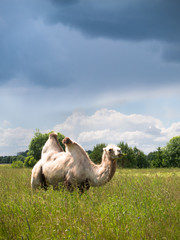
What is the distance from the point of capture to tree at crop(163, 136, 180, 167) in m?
51.5

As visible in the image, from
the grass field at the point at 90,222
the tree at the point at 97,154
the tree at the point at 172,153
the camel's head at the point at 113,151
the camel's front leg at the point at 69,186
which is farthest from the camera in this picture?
the tree at the point at 172,153

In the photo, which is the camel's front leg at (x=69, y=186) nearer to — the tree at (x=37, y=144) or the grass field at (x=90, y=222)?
the grass field at (x=90, y=222)

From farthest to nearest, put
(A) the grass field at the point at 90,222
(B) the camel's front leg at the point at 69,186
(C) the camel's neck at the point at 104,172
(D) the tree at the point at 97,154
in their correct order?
(D) the tree at the point at 97,154 < (B) the camel's front leg at the point at 69,186 < (C) the camel's neck at the point at 104,172 < (A) the grass field at the point at 90,222

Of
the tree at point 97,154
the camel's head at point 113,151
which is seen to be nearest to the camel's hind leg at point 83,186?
the camel's head at point 113,151

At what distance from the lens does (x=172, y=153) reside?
51.8 m

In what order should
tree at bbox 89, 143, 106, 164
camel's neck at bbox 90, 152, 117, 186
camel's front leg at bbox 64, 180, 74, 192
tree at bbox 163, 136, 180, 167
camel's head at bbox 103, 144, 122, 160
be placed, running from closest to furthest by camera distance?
1. camel's head at bbox 103, 144, 122, 160
2. camel's neck at bbox 90, 152, 117, 186
3. camel's front leg at bbox 64, 180, 74, 192
4. tree at bbox 89, 143, 106, 164
5. tree at bbox 163, 136, 180, 167

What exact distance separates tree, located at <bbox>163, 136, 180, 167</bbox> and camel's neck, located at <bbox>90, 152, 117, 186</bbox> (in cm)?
4747

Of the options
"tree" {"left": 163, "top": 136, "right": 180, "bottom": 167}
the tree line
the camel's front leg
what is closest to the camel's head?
the camel's front leg

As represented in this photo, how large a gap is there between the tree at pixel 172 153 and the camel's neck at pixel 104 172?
47.5 m

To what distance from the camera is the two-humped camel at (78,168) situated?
654 centimetres

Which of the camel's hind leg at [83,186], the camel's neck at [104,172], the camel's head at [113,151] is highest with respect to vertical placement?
the camel's head at [113,151]

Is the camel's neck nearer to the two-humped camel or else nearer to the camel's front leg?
the two-humped camel

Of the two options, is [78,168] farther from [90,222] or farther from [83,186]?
[90,222]

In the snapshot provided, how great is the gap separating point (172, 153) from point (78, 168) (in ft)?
159
